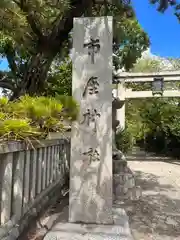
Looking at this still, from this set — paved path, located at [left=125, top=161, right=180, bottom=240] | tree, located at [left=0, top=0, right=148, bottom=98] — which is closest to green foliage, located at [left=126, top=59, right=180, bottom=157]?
paved path, located at [left=125, top=161, right=180, bottom=240]

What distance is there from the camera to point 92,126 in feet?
9.87

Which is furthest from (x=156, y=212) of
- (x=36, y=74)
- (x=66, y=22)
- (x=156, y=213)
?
(x=66, y=22)

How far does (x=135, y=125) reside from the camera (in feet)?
56.9

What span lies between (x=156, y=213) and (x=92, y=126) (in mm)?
1834

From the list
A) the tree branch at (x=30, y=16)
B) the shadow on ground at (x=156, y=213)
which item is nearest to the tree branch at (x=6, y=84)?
the tree branch at (x=30, y=16)

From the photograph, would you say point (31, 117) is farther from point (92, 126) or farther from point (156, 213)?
point (156, 213)

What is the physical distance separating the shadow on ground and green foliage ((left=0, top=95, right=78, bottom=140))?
1.57 meters

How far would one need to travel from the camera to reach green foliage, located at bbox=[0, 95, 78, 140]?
1.98 meters

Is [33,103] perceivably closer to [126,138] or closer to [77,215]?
[77,215]

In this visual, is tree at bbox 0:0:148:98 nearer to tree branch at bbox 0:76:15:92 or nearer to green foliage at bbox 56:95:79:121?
tree branch at bbox 0:76:15:92

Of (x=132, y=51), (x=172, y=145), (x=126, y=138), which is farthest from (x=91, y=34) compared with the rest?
(x=172, y=145)

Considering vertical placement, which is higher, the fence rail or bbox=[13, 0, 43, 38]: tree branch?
bbox=[13, 0, 43, 38]: tree branch

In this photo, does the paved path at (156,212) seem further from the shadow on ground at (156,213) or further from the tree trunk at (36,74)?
the tree trunk at (36,74)

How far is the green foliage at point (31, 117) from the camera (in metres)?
1.98
